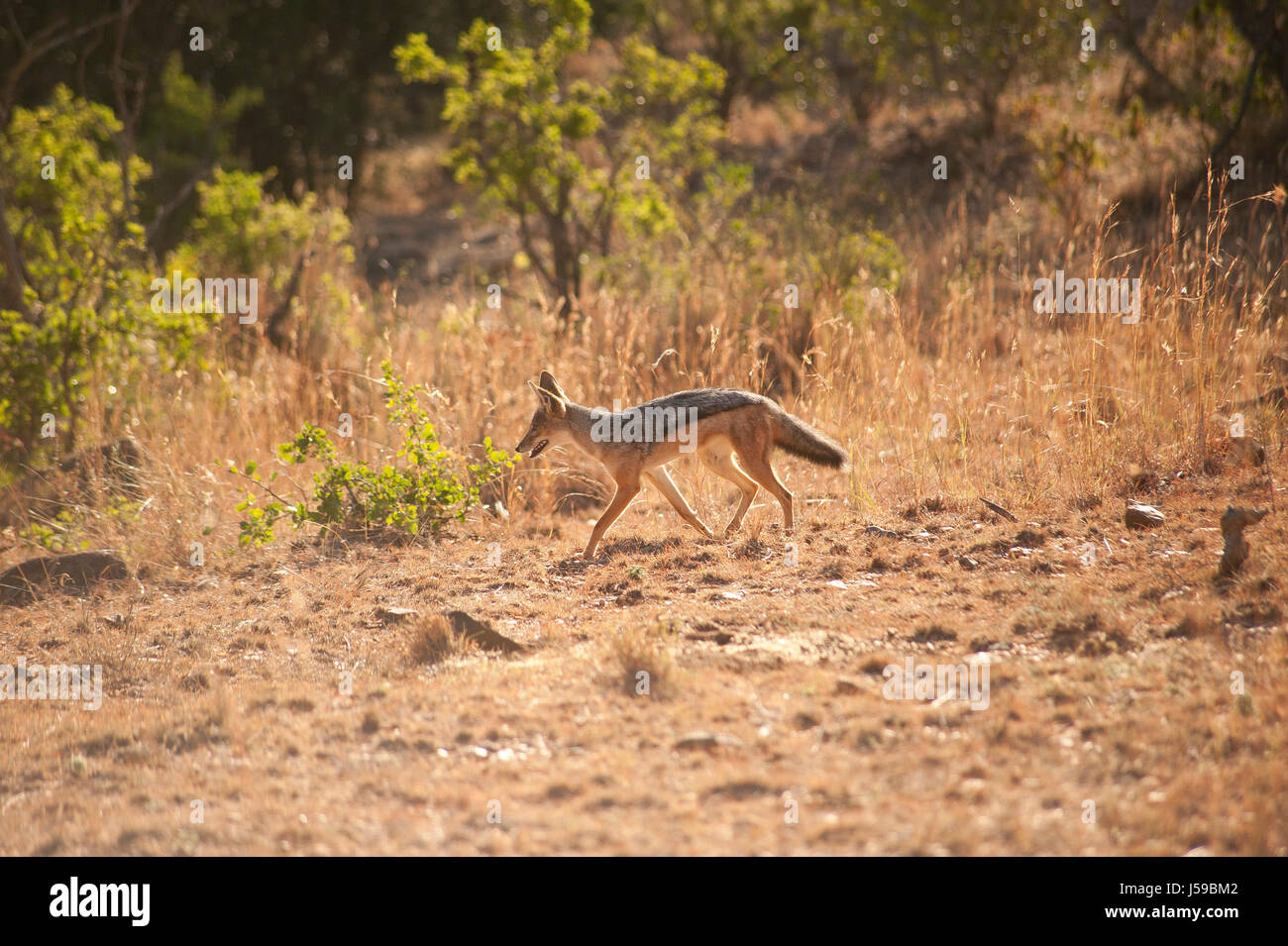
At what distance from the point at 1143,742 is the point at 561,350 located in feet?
22.9

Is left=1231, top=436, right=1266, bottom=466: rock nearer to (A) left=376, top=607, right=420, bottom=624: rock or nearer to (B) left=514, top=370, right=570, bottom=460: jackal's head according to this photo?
(B) left=514, top=370, right=570, bottom=460: jackal's head

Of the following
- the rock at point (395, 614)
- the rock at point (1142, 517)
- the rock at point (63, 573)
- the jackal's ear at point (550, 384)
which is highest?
the jackal's ear at point (550, 384)

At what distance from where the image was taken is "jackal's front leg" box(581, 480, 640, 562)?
721 centimetres

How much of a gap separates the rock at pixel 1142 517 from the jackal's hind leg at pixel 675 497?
2.75 meters

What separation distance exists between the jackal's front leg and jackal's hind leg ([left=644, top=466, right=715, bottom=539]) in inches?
10.7

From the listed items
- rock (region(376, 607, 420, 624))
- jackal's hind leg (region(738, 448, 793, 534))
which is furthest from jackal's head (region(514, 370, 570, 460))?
rock (region(376, 607, 420, 624))

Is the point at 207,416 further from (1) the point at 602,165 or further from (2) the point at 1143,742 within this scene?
(1) the point at 602,165

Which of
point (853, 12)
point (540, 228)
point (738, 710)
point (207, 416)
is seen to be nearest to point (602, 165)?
point (540, 228)

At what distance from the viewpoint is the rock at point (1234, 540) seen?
18.5 ft

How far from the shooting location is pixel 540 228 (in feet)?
60.8

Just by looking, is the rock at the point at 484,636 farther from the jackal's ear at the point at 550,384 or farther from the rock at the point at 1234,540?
the rock at the point at 1234,540

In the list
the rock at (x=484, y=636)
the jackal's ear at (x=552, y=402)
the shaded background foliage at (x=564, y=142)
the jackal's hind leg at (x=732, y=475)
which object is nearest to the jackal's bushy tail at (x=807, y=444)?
the jackal's hind leg at (x=732, y=475)

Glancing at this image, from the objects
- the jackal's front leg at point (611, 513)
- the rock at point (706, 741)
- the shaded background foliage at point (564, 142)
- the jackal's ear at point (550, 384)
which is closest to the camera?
the rock at point (706, 741)

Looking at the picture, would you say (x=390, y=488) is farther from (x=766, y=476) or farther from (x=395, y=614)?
(x=766, y=476)
